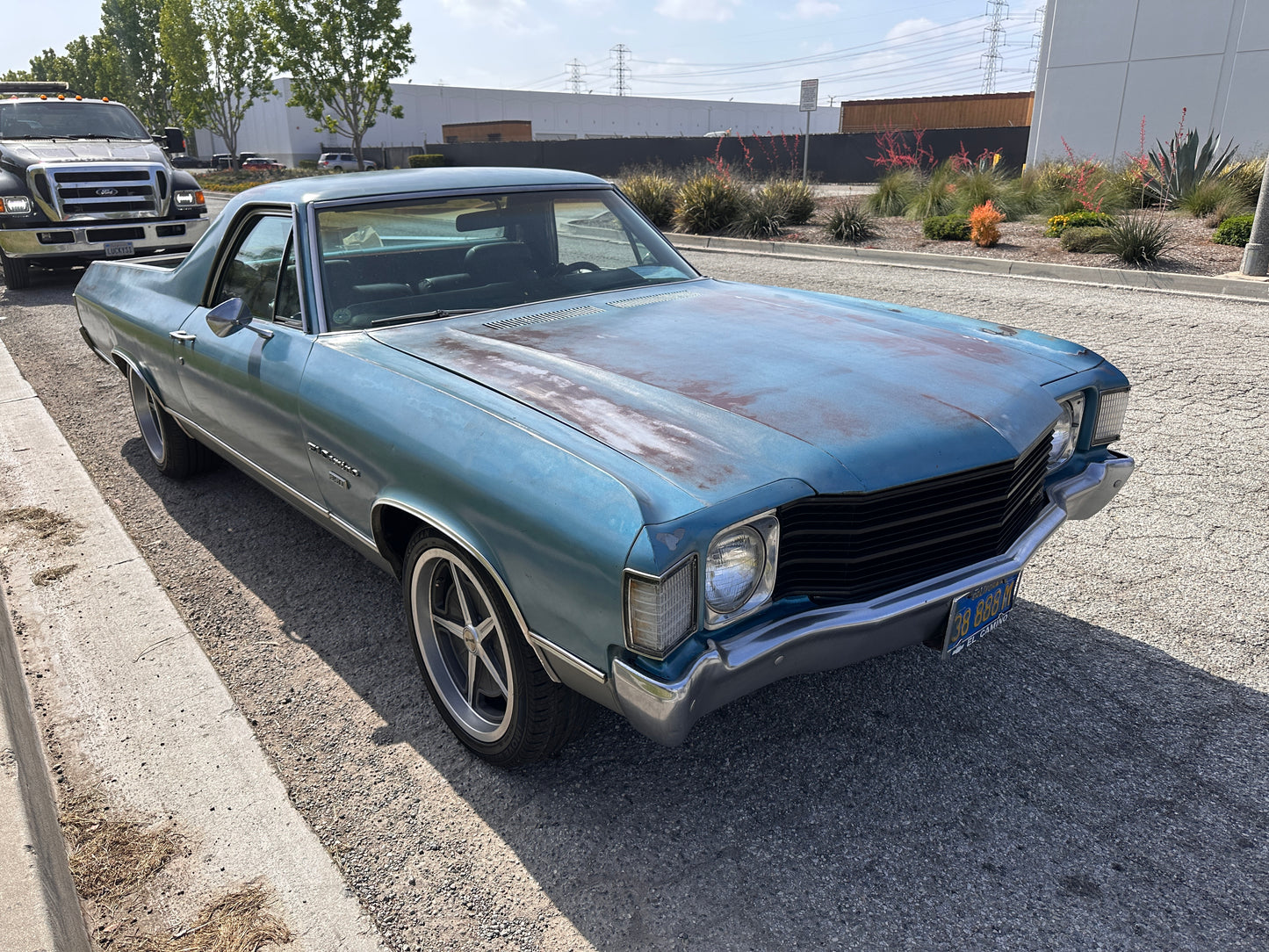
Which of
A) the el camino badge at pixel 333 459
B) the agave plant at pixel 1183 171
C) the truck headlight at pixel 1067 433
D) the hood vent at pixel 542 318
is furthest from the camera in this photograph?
the agave plant at pixel 1183 171

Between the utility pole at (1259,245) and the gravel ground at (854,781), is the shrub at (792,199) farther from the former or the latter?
the gravel ground at (854,781)

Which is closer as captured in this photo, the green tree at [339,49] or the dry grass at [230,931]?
the dry grass at [230,931]

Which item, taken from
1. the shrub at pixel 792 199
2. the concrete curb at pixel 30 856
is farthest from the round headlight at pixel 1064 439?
the shrub at pixel 792 199

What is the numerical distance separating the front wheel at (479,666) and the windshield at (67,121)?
39.1ft

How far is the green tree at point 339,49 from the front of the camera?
111ft

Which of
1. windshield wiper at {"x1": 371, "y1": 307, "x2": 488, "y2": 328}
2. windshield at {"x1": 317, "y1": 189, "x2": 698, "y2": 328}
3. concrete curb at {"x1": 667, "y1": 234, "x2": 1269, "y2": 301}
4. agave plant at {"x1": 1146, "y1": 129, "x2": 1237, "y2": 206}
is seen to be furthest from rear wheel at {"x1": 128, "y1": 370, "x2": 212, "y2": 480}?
agave plant at {"x1": 1146, "y1": 129, "x2": 1237, "y2": 206}

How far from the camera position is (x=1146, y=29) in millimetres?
19000

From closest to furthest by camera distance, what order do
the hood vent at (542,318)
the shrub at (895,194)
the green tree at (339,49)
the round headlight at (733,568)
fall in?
the round headlight at (733,568), the hood vent at (542,318), the shrub at (895,194), the green tree at (339,49)

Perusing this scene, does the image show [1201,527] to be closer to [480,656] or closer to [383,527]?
[480,656]

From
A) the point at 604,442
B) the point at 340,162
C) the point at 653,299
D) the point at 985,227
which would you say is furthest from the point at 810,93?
the point at 340,162

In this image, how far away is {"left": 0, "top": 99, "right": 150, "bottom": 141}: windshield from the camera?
11156 millimetres

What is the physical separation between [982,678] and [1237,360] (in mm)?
4842

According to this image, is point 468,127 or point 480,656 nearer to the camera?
point 480,656

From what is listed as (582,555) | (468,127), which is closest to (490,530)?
(582,555)
